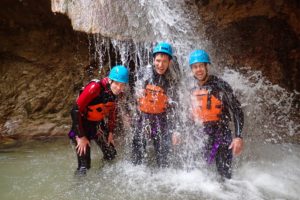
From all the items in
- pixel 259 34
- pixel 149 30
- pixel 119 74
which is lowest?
pixel 119 74

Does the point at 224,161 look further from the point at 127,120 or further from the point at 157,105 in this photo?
the point at 127,120

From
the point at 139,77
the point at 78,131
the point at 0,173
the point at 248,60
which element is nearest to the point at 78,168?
the point at 78,131

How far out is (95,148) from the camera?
5.55m

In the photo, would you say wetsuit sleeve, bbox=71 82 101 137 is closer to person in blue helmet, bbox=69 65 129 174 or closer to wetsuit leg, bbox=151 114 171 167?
person in blue helmet, bbox=69 65 129 174

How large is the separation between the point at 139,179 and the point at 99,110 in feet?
3.14

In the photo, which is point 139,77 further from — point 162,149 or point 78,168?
point 78,168

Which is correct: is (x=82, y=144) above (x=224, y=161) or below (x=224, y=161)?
above

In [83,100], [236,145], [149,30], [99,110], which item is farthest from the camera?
[149,30]

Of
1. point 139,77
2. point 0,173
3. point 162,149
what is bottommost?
point 0,173

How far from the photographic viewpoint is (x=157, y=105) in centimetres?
420

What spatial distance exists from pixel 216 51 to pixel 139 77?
225cm

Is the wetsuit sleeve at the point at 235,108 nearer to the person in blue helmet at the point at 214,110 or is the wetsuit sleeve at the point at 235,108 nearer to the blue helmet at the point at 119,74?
the person in blue helmet at the point at 214,110

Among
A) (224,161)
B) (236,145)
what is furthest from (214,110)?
(224,161)

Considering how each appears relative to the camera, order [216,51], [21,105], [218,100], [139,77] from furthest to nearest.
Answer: [21,105] < [216,51] < [139,77] < [218,100]
